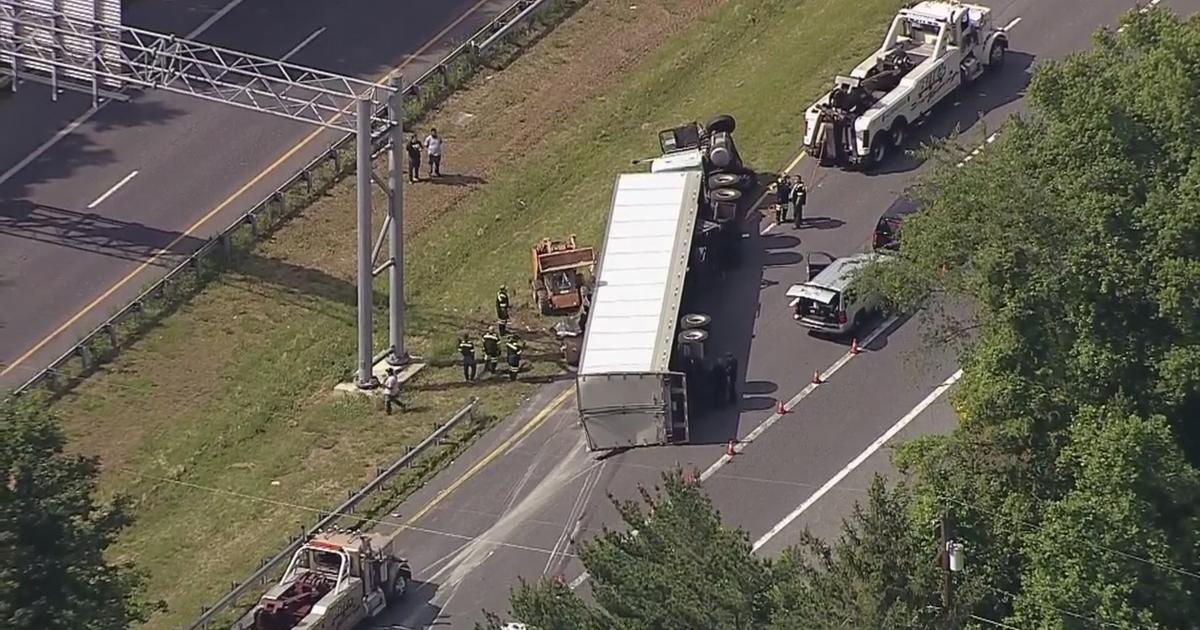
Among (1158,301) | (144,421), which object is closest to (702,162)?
(144,421)

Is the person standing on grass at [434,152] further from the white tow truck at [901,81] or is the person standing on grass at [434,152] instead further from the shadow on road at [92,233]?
the white tow truck at [901,81]

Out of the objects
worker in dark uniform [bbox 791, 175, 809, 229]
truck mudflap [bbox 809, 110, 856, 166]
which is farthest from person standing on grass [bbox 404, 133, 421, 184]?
worker in dark uniform [bbox 791, 175, 809, 229]

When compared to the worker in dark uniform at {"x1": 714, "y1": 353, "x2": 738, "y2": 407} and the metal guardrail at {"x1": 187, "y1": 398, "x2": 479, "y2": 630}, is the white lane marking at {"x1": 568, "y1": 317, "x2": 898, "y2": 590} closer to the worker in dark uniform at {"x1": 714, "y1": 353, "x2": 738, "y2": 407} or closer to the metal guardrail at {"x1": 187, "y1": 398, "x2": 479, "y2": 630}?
the worker in dark uniform at {"x1": 714, "y1": 353, "x2": 738, "y2": 407}

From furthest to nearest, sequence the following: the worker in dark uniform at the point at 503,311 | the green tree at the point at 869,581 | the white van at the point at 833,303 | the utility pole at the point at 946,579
→ the worker in dark uniform at the point at 503,311 → the white van at the point at 833,303 → the utility pole at the point at 946,579 → the green tree at the point at 869,581

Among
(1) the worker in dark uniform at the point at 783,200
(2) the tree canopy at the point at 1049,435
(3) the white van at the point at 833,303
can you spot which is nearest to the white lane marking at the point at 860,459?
(3) the white van at the point at 833,303

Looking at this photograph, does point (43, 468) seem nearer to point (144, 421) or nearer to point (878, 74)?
point (144, 421)

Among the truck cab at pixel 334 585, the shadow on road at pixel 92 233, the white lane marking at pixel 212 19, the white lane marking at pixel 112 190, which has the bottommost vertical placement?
the truck cab at pixel 334 585

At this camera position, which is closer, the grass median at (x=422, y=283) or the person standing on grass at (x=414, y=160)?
the grass median at (x=422, y=283)

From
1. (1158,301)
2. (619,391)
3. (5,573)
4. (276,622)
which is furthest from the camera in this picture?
(619,391)
